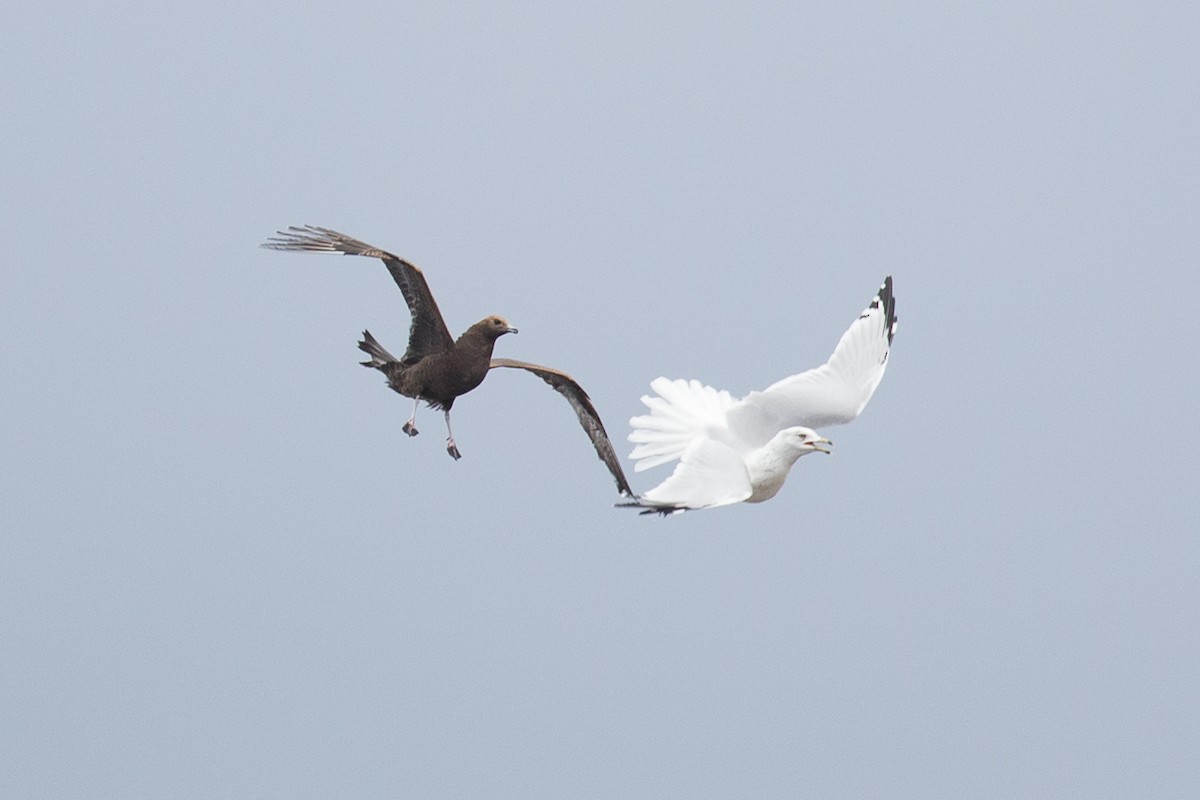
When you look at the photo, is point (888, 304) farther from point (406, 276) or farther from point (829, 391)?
point (406, 276)

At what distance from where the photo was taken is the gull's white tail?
388 inches

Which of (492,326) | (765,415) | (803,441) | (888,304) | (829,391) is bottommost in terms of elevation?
(803,441)

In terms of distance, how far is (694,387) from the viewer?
10172 millimetres

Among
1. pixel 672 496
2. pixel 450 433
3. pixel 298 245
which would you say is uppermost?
pixel 298 245

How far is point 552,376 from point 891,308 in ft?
6.75

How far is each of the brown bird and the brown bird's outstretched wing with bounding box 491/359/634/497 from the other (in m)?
0.19

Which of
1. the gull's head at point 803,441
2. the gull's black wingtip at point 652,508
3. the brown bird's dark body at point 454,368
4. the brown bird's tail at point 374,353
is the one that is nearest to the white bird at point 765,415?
the gull's head at point 803,441

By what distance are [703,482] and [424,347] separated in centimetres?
214

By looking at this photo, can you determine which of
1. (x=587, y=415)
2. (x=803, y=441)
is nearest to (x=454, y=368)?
(x=587, y=415)

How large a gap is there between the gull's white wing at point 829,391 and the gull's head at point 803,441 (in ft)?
1.63

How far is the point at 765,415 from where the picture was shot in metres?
10.1

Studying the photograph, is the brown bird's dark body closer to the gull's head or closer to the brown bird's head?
the brown bird's head

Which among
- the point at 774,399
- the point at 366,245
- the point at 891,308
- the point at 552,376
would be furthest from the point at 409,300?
the point at 891,308

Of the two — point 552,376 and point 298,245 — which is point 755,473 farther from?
point 298,245
